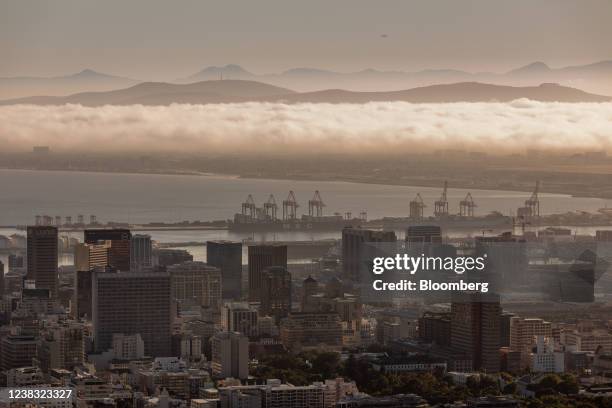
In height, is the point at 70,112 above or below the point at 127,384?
above

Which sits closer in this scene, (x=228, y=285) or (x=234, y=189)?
(x=228, y=285)

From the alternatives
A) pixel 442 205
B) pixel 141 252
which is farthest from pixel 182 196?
pixel 442 205

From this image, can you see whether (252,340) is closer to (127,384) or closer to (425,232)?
(127,384)

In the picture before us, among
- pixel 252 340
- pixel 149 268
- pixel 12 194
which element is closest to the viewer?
pixel 252 340

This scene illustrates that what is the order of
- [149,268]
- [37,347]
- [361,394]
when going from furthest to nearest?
[149,268]
[37,347]
[361,394]

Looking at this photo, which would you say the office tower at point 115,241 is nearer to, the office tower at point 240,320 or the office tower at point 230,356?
the office tower at point 240,320

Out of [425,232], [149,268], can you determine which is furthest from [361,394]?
[425,232]
